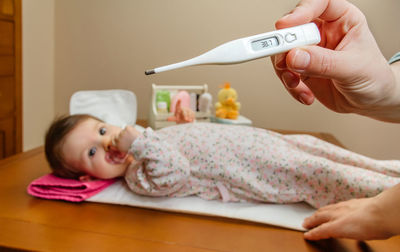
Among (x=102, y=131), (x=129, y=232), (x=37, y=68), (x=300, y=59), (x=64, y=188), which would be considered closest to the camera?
(x=300, y=59)

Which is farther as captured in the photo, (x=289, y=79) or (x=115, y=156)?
(x=115, y=156)

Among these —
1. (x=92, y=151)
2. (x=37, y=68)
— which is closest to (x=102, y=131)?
(x=92, y=151)

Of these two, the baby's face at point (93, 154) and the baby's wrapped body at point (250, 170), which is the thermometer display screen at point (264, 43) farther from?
the baby's face at point (93, 154)

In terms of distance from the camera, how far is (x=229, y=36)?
2.11m

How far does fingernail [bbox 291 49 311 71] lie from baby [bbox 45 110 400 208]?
0.59m

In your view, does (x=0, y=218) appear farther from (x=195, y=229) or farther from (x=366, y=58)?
(x=366, y=58)

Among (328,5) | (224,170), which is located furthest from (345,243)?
(328,5)

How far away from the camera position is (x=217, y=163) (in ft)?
3.59

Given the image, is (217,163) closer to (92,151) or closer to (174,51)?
(92,151)

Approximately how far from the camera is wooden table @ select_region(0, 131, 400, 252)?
0.77m

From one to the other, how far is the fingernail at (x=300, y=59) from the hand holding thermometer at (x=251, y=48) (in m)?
0.03

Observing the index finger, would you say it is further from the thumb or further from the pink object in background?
the pink object in background

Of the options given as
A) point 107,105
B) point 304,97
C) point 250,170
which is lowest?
point 250,170

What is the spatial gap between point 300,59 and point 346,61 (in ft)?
0.26
